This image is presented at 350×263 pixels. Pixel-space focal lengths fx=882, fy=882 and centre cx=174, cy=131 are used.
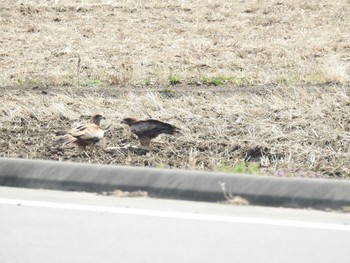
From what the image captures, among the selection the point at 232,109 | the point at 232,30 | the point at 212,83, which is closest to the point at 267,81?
the point at 212,83

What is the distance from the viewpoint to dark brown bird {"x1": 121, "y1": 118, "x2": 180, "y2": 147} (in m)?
8.57

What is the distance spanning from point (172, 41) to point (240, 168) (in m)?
9.23

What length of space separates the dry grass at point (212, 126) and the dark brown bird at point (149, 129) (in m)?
0.16

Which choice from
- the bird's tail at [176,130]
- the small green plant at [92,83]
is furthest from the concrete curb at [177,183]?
the small green plant at [92,83]

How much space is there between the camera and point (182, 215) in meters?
6.14

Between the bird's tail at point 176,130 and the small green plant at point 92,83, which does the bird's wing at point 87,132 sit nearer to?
the bird's tail at point 176,130

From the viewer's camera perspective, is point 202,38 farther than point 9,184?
Yes

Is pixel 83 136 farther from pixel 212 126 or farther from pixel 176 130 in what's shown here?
pixel 212 126

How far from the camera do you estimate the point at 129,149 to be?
8.66 m

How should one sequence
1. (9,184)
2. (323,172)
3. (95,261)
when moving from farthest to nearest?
(323,172)
(9,184)
(95,261)

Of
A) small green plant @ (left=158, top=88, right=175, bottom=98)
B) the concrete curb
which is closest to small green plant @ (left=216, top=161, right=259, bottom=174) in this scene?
the concrete curb

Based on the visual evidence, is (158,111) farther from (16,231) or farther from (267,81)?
(16,231)

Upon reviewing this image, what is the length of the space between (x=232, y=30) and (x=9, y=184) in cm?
1089

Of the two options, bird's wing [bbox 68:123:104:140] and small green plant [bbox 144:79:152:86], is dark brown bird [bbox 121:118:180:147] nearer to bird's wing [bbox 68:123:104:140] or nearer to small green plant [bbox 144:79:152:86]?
bird's wing [bbox 68:123:104:140]
